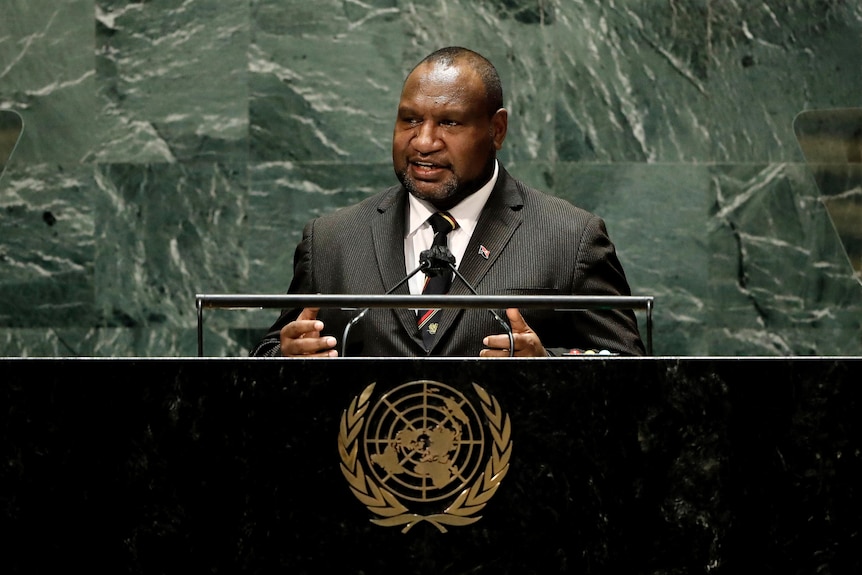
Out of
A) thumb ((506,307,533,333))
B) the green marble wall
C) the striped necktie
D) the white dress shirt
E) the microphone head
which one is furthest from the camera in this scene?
the green marble wall

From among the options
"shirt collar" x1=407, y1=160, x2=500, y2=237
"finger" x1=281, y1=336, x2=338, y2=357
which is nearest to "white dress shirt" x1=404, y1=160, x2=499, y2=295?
"shirt collar" x1=407, y1=160, x2=500, y2=237

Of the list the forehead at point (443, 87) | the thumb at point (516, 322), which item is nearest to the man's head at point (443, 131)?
the forehead at point (443, 87)

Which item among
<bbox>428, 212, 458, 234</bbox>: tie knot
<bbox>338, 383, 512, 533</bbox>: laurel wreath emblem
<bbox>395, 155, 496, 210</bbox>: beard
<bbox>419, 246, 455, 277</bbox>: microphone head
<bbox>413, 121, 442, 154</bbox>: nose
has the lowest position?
<bbox>338, 383, 512, 533</bbox>: laurel wreath emblem

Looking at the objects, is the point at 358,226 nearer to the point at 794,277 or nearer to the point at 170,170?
the point at 170,170

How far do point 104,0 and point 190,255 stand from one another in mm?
1106

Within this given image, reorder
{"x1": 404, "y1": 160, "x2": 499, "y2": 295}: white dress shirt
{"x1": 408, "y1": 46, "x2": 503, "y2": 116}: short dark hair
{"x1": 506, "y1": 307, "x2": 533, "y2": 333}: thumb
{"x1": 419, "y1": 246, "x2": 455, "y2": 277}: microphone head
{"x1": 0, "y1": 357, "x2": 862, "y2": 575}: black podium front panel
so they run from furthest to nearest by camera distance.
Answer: {"x1": 408, "y1": 46, "x2": 503, "y2": 116}: short dark hair → {"x1": 404, "y1": 160, "x2": 499, "y2": 295}: white dress shirt → {"x1": 506, "y1": 307, "x2": 533, "y2": 333}: thumb → {"x1": 419, "y1": 246, "x2": 455, "y2": 277}: microphone head → {"x1": 0, "y1": 357, "x2": 862, "y2": 575}: black podium front panel

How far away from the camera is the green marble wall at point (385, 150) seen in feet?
16.8

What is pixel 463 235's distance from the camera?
361 cm

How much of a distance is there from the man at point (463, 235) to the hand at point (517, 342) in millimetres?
495

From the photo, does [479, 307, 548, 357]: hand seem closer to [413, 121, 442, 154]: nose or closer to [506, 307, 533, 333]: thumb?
[506, 307, 533, 333]: thumb

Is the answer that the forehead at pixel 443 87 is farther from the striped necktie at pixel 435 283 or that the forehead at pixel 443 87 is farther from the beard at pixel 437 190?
the striped necktie at pixel 435 283

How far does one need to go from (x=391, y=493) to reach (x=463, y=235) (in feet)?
4.66

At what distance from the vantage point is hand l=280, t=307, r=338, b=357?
2701mm

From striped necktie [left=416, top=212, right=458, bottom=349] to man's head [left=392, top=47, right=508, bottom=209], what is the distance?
2.6 inches
